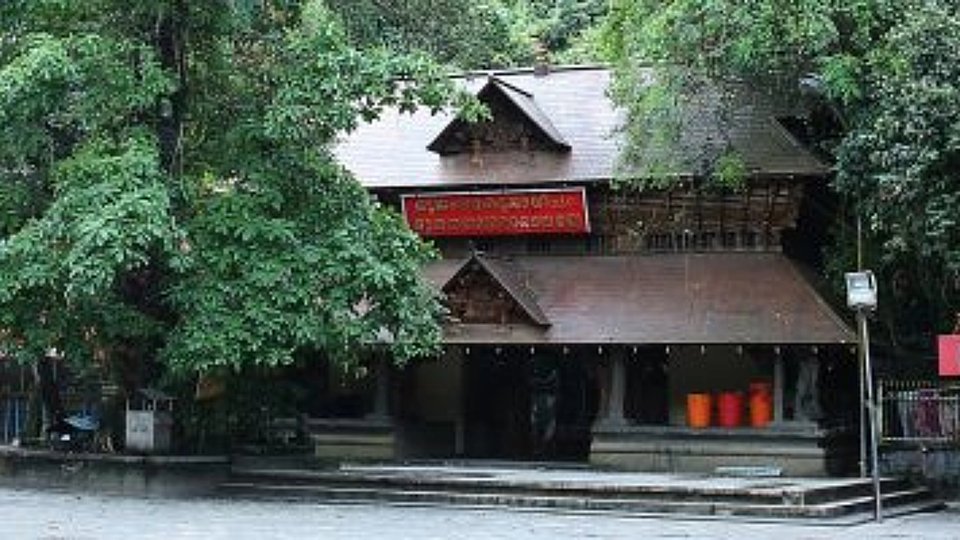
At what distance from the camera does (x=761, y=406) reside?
2173cm

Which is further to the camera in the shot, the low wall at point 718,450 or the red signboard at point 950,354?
the low wall at point 718,450

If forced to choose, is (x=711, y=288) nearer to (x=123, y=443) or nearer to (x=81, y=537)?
(x=123, y=443)

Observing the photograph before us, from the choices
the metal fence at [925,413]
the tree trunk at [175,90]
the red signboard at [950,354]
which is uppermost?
the tree trunk at [175,90]

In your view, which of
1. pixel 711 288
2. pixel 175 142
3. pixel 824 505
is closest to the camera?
pixel 824 505

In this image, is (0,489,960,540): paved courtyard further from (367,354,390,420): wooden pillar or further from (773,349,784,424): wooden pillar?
(367,354,390,420): wooden pillar

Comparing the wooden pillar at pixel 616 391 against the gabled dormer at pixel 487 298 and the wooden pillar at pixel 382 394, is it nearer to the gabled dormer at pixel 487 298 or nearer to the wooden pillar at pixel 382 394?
the gabled dormer at pixel 487 298

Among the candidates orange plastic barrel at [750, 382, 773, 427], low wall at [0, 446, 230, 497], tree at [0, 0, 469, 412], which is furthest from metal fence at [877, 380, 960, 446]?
low wall at [0, 446, 230, 497]

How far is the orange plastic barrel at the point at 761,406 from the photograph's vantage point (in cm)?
2167

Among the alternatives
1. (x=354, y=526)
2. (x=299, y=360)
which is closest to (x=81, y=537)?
(x=354, y=526)

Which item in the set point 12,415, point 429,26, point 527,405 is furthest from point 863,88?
point 12,415

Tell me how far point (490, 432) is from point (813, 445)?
6.26 meters

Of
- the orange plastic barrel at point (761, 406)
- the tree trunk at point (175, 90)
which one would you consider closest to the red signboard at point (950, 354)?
the orange plastic barrel at point (761, 406)

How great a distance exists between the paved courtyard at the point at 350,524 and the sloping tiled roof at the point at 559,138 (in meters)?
6.64

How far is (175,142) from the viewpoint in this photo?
1988cm
